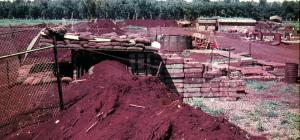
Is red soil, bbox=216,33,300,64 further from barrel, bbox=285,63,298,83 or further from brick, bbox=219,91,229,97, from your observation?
brick, bbox=219,91,229,97

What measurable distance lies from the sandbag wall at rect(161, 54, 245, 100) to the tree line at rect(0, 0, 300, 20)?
58727mm

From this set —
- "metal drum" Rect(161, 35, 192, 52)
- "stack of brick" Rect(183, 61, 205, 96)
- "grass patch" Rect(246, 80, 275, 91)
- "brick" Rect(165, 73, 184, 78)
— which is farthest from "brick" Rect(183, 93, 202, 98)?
"metal drum" Rect(161, 35, 192, 52)

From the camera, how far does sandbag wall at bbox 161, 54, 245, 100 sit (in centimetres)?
966

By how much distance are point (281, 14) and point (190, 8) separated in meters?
22.8

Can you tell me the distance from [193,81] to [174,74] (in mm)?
544

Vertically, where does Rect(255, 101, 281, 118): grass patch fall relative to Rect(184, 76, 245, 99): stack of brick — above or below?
below

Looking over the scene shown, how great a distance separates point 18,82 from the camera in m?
8.91

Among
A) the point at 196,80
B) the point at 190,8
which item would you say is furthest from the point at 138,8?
the point at 196,80

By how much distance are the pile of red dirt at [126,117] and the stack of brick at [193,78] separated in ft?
7.18

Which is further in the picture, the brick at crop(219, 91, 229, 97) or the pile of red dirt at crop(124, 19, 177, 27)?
the pile of red dirt at crop(124, 19, 177, 27)

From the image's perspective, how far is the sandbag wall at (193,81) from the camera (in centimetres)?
966

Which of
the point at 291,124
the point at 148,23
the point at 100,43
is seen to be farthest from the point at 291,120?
the point at 148,23

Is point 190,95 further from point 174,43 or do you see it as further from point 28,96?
point 174,43

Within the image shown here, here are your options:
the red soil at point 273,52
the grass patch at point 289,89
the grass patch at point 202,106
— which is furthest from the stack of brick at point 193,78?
the red soil at point 273,52
